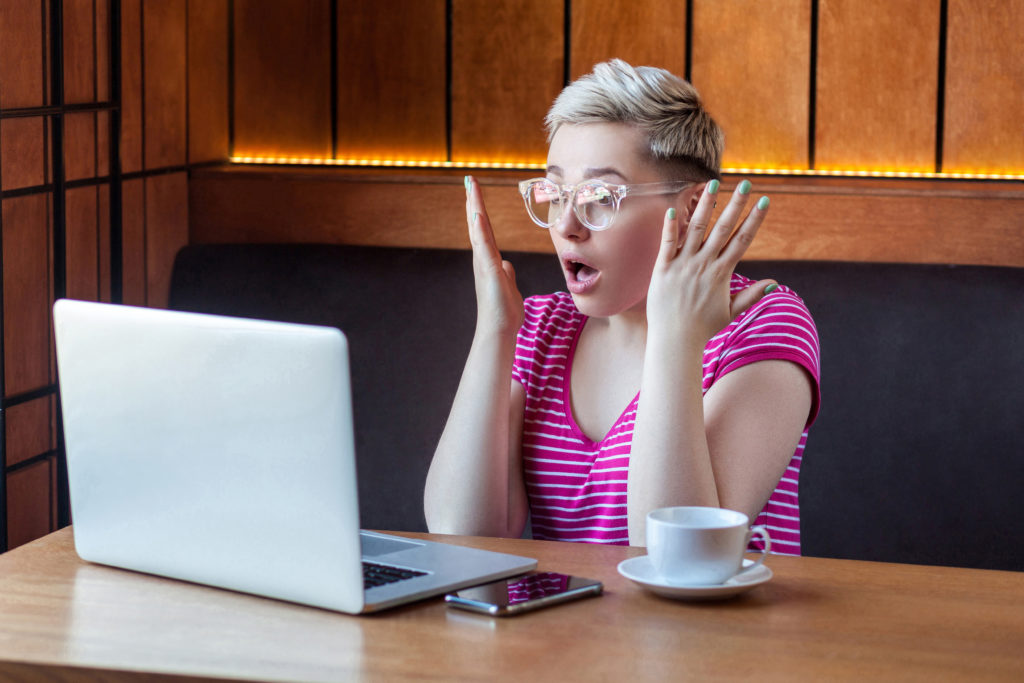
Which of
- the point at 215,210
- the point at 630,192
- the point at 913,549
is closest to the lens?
the point at 630,192

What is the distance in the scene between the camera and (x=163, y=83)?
261cm

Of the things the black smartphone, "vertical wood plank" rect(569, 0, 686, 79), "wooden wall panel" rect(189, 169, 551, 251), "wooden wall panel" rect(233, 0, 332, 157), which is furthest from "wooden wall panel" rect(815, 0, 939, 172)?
the black smartphone

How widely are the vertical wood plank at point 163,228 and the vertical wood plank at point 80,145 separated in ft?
0.75

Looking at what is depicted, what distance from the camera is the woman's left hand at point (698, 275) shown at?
1.37 meters

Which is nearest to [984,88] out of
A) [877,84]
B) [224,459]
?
[877,84]

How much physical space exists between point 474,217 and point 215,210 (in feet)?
4.25

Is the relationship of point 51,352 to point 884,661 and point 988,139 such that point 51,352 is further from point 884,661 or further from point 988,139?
point 988,139

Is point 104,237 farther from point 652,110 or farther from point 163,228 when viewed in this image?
point 652,110

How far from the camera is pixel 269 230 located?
2.78 metres

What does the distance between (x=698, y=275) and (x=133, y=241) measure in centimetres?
149

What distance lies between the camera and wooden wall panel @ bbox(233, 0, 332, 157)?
9.48ft

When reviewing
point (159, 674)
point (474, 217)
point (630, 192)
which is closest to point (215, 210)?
point (474, 217)

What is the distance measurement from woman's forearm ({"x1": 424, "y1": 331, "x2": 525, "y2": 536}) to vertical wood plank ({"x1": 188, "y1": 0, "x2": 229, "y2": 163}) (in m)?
1.42

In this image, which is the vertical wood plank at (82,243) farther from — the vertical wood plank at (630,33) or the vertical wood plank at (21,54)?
the vertical wood plank at (630,33)
